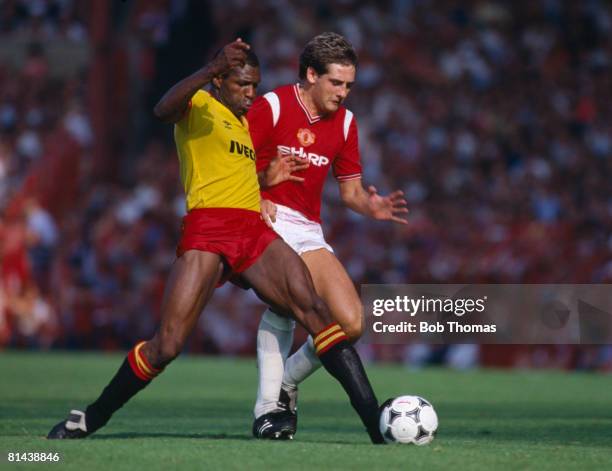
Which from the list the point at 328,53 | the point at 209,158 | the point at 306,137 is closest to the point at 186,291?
the point at 209,158

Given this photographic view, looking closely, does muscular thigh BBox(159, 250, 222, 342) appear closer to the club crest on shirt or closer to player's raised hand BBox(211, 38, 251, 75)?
player's raised hand BBox(211, 38, 251, 75)

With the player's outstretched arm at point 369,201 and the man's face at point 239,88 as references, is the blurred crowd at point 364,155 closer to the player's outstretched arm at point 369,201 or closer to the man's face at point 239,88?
the player's outstretched arm at point 369,201

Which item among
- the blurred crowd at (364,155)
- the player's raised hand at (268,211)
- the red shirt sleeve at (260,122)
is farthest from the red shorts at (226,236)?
the blurred crowd at (364,155)

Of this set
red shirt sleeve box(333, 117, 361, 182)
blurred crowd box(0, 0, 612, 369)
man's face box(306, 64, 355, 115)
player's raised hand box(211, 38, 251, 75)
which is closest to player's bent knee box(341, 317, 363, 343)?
red shirt sleeve box(333, 117, 361, 182)

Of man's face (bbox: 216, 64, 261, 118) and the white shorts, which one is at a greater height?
man's face (bbox: 216, 64, 261, 118)

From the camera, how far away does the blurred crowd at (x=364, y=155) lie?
1844 cm

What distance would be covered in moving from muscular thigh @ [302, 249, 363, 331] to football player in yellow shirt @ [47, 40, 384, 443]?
0.59m

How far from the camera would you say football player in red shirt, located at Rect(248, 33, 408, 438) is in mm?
8125

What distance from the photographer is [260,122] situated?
8242 mm

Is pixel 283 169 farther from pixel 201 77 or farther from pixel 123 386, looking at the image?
pixel 123 386

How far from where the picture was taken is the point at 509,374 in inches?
667

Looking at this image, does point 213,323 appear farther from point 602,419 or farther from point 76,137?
point 602,419

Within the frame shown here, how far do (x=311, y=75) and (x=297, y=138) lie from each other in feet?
1.33

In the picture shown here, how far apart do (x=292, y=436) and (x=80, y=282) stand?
14.1 meters
